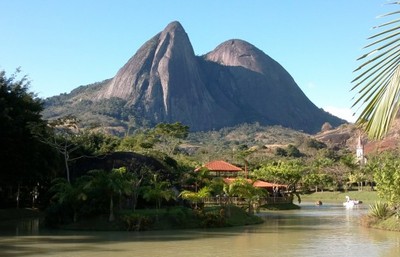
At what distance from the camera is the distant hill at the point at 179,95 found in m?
156

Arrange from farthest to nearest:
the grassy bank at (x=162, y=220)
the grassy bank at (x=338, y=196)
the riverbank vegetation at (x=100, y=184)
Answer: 1. the grassy bank at (x=338, y=196)
2. the riverbank vegetation at (x=100, y=184)
3. the grassy bank at (x=162, y=220)

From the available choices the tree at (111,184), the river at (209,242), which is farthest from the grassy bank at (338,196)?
the tree at (111,184)

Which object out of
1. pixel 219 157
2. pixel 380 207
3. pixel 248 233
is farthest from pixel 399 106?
→ pixel 219 157

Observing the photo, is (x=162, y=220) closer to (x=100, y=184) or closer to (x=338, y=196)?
(x=100, y=184)

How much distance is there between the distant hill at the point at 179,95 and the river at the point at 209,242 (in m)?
120

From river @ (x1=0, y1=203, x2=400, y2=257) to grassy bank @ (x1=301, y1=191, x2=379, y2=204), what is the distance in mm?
31321

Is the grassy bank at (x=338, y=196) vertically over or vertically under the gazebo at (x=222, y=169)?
under

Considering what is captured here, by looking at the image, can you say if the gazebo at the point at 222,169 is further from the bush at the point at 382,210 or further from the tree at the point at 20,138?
the bush at the point at 382,210

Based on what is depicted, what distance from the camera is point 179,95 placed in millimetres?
167375

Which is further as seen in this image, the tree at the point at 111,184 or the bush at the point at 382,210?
the bush at the point at 382,210

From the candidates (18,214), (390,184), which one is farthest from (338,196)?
(18,214)

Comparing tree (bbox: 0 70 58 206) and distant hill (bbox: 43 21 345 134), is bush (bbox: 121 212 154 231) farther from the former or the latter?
distant hill (bbox: 43 21 345 134)

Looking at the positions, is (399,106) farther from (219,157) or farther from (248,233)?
(219,157)

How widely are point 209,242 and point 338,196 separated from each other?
4338 centimetres
